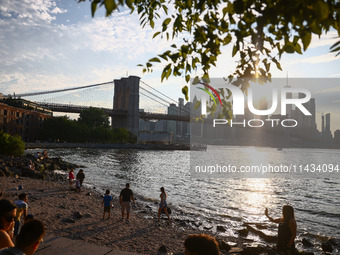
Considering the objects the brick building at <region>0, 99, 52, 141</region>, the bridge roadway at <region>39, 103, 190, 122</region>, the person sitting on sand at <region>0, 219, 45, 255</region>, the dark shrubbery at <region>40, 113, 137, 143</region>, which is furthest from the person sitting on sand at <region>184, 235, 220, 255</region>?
the bridge roadway at <region>39, 103, 190, 122</region>

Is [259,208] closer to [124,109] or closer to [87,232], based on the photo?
[87,232]

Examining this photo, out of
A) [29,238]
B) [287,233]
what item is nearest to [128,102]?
[287,233]

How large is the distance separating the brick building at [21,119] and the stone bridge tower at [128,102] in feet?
100.0

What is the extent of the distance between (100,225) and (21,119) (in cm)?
7535

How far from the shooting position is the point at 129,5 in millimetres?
2500

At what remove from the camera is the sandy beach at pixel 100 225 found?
9.22 meters

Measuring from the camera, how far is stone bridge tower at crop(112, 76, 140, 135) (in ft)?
343

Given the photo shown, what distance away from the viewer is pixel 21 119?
74438 millimetres

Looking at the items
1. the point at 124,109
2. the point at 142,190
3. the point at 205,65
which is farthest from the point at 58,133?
the point at 205,65

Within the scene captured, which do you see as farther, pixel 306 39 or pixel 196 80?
pixel 196 80

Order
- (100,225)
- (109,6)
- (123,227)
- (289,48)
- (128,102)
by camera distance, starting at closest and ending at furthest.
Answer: (109,6) < (289,48) < (100,225) < (123,227) < (128,102)

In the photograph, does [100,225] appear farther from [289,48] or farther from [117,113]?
[117,113]

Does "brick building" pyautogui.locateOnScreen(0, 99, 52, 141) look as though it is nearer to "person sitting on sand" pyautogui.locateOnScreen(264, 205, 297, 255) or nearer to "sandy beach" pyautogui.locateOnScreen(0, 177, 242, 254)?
"sandy beach" pyautogui.locateOnScreen(0, 177, 242, 254)

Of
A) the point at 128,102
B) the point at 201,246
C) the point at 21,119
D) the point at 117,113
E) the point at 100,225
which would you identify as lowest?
the point at 100,225
